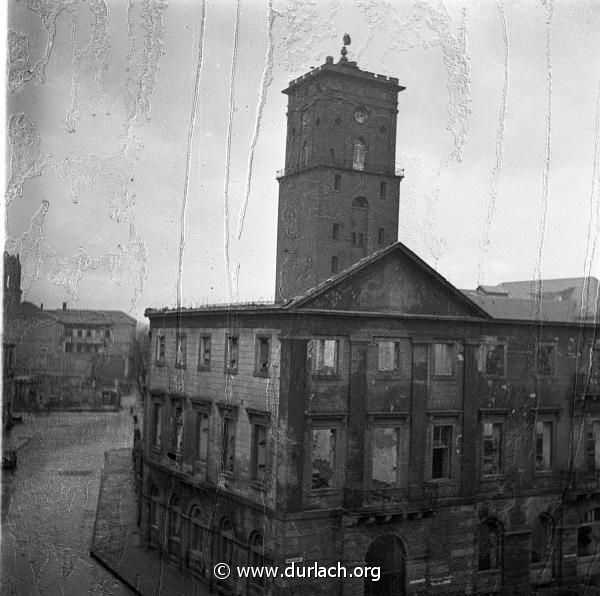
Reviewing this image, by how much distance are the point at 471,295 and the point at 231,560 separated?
2968 millimetres

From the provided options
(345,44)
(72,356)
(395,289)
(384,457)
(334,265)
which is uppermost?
(345,44)

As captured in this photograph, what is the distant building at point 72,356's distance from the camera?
5152 millimetres

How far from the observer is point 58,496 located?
527cm

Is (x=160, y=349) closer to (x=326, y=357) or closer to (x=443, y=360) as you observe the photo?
(x=326, y=357)

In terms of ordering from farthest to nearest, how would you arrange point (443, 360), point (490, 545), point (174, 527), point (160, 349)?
1. point (490, 545)
2. point (443, 360)
3. point (174, 527)
4. point (160, 349)

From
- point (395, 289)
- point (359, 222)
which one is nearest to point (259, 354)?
point (395, 289)

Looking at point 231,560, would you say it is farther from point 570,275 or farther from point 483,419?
point 570,275

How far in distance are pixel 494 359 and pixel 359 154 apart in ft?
7.05

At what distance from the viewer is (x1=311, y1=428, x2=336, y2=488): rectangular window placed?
5344 mm

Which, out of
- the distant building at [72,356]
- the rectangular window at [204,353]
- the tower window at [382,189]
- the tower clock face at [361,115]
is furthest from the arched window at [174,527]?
the tower clock face at [361,115]

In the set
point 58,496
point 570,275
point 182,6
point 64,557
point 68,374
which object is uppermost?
point 182,6

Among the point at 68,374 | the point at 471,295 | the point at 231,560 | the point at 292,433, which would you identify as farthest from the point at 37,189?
the point at 471,295

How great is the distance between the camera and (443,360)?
18.7 ft

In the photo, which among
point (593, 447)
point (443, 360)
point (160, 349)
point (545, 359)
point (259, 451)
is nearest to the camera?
point (259, 451)
